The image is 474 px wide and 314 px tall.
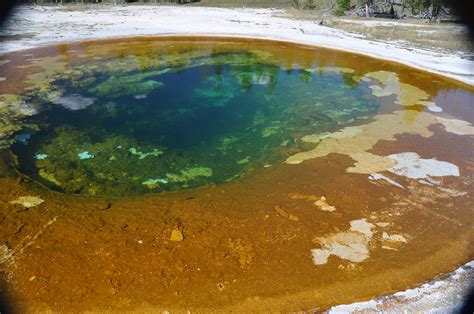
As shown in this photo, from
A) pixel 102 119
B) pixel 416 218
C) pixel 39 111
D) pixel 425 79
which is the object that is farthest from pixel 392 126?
pixel 39 111

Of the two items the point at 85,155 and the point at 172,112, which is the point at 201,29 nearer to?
the point at 172,112

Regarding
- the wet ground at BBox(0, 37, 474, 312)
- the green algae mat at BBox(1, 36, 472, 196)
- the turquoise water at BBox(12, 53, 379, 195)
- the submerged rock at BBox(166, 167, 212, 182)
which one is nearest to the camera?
the wet ground at BBox(0, 37, 474, 312)

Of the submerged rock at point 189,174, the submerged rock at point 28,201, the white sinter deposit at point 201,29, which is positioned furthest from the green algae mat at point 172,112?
the white sinter deposit at point 201,29

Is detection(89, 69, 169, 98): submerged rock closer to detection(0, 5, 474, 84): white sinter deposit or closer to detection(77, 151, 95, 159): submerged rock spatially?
detection(77, 151, 95, 159): submerged rock

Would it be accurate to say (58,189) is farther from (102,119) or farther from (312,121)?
(312,121)

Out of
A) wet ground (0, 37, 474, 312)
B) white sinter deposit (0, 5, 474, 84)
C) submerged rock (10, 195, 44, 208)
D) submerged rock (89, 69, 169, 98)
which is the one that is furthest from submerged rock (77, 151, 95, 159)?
white sinter deposit (0, 5, 474, 84)

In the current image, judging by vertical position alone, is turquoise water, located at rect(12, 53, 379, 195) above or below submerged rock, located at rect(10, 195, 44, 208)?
above
